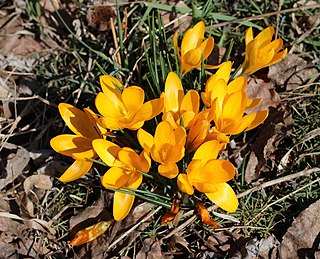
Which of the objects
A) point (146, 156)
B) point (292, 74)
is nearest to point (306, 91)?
point (292, 74)

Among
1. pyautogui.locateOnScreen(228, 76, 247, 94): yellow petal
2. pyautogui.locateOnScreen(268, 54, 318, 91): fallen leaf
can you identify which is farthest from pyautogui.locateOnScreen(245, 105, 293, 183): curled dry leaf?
pyautogui.locateOnScreen(228, 76, 247, 94): yellow petal

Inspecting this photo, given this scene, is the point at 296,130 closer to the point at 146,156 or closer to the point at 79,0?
the point at 146,156

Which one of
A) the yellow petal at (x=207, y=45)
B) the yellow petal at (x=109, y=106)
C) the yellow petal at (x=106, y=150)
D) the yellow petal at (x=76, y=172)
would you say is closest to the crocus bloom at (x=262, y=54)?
the yellow petal at (x=207, y=45)

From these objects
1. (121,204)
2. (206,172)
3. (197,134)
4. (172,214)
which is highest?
(197,134)

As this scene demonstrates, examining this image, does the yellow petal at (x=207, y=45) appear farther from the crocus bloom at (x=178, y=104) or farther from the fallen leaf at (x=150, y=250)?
the fallen leaf at (x=150, y=250)

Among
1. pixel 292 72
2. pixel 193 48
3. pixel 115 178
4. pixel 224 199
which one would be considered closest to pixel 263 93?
pixel 292 72

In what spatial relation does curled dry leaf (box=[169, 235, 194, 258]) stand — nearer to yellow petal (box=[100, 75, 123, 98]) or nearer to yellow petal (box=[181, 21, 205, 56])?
yellow petal (box=[100, 75, 123, 98])

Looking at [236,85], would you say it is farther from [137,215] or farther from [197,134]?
[137,215]

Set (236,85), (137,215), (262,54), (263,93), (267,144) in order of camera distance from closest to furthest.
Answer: (236,85) → (262,54) → (137,215) → (267,144) → (263,93)
